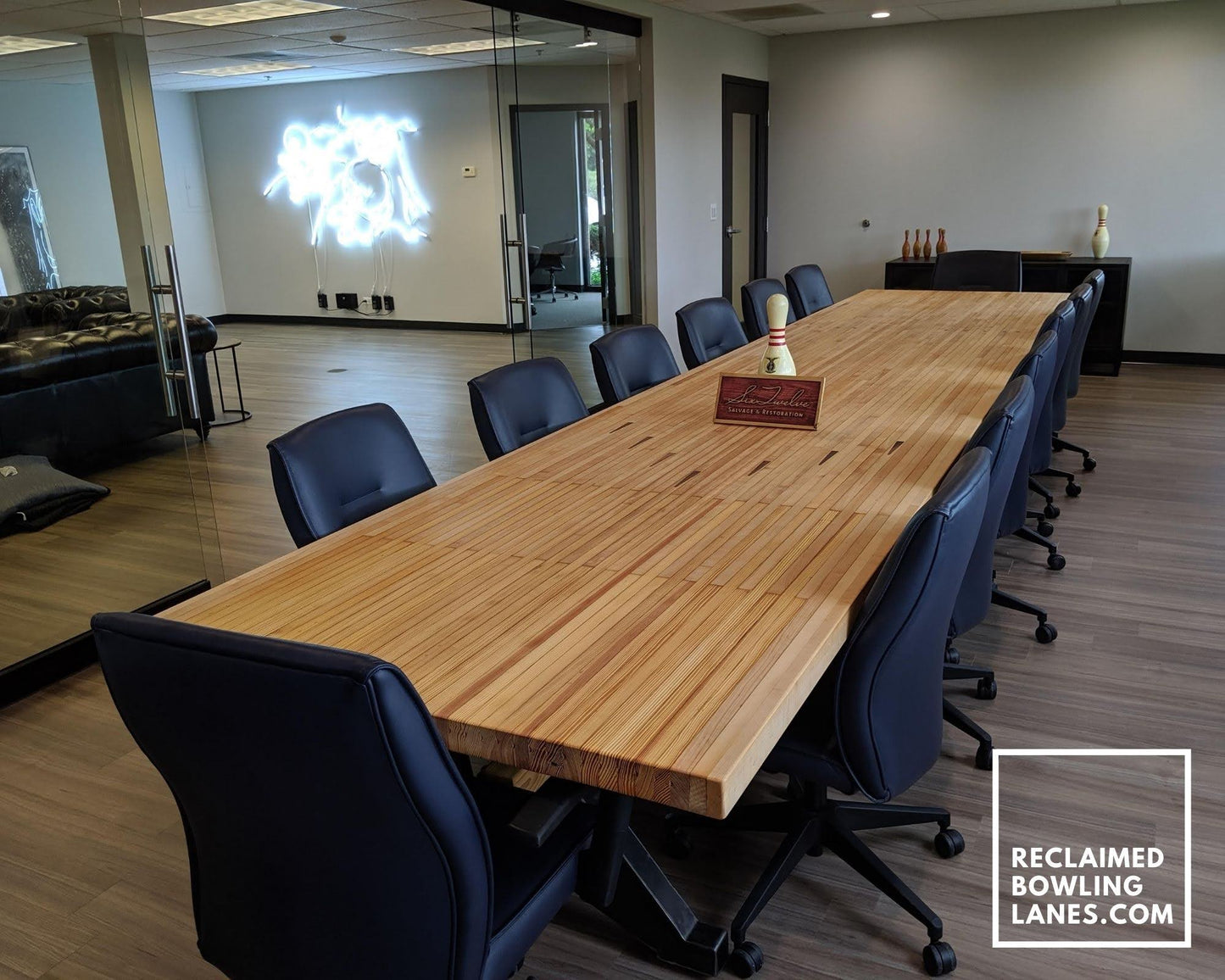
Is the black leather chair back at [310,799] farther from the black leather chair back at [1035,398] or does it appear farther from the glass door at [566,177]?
the glass door at [566,177]

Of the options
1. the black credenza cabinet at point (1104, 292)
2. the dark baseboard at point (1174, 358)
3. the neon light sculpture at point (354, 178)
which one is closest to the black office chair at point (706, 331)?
the black credenza cabinet at point (1104, 292)

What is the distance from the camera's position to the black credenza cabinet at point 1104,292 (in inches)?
284

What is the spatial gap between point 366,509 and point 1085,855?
179 cm

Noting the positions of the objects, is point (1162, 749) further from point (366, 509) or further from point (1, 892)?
point (1, 892)

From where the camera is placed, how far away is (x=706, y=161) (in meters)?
7.46

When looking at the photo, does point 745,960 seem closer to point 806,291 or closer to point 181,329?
point 181,329

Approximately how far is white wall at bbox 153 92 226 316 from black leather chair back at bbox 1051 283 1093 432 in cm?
936

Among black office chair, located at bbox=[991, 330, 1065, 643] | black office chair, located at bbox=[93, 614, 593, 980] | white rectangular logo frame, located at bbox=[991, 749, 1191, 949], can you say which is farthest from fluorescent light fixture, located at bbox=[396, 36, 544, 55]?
black office chair, located at bbox=[93, 614, 593, 980]

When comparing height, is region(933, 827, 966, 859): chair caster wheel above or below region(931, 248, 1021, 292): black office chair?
below

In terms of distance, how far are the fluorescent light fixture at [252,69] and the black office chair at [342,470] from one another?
7594 millimetres

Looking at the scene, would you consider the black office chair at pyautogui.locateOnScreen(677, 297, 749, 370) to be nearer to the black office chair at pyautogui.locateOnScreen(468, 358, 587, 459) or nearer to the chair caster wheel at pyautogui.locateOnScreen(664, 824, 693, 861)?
the black office chair at pyautogui.locateOnScreen(468, 358, 587, 459)

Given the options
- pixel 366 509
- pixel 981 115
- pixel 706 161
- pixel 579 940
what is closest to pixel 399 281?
pixel 706 161

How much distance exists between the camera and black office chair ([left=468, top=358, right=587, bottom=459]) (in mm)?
2793

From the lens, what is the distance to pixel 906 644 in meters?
1.67
